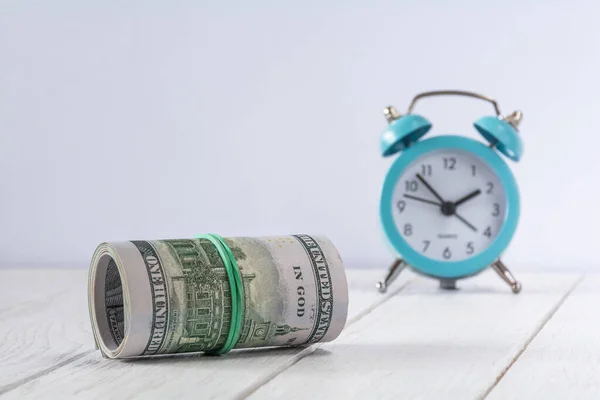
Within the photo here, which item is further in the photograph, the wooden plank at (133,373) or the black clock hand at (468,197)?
the black clock hand at (468,197)

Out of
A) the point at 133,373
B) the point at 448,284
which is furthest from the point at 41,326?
the point at 448,284

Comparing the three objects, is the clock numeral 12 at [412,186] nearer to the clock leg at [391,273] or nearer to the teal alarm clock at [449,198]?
the teal alarm clock at [449,198]

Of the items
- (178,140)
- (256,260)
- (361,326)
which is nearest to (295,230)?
(178,140)

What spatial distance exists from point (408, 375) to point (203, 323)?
0.23 meters

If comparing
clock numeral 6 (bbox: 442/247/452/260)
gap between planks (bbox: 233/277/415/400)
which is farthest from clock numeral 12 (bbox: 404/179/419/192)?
gap between planks (bbox: 233/277/415/400)

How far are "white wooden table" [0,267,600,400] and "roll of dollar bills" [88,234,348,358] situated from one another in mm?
27

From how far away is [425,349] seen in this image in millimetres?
1260

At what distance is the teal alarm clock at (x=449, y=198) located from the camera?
1837mm

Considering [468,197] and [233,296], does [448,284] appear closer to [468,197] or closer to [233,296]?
[468,197]

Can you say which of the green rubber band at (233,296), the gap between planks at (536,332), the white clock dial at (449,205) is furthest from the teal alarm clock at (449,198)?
the green rubber band at (233,296)

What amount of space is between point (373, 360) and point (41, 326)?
1.75ft

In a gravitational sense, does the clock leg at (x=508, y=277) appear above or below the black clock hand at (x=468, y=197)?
below

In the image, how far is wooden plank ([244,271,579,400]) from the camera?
40.4 inches

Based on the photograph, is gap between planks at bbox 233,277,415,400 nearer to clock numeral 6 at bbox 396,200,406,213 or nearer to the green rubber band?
the green rubber band
